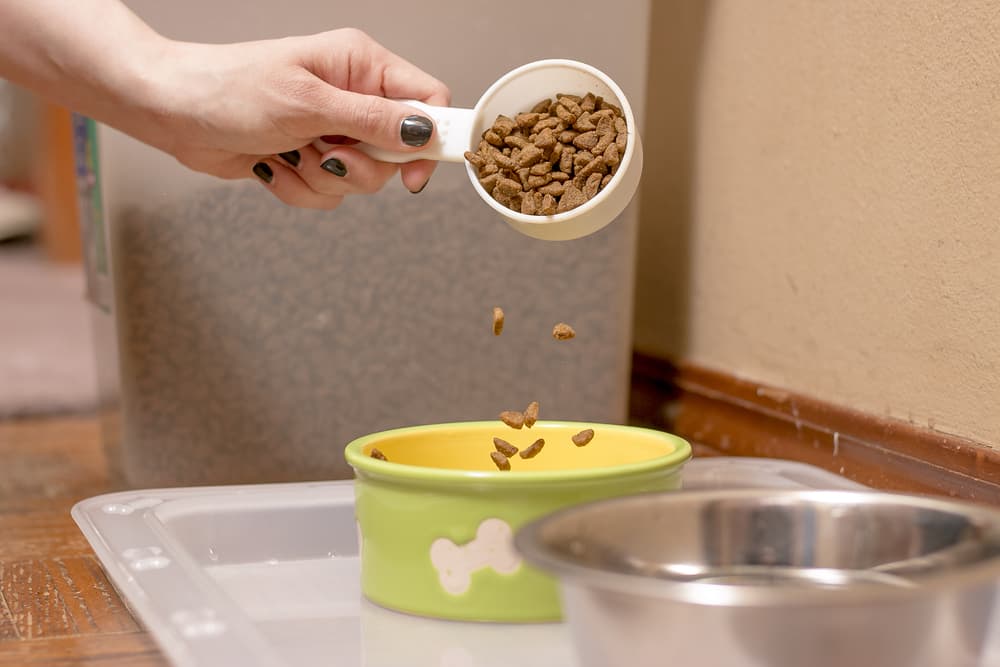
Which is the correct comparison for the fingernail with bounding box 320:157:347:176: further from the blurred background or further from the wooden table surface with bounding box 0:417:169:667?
the wooden table surface with bounding box 0:417:169:667

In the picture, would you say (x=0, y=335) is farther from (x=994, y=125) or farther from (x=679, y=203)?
(x=994, y=125)

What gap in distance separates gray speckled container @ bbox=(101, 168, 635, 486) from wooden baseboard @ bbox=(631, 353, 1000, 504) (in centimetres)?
10

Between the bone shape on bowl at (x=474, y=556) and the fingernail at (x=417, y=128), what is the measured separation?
0.29 m

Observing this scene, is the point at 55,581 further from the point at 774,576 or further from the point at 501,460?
the point at 774,576

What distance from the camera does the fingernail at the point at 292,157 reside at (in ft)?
2.78

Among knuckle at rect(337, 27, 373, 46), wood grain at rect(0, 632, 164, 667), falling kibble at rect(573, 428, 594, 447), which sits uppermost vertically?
knuckle at rect(337, 27, 373, 46)

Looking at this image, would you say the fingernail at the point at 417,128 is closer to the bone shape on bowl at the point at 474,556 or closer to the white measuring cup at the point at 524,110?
the white measuring cup at the point at 524,110

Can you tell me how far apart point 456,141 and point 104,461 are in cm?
54

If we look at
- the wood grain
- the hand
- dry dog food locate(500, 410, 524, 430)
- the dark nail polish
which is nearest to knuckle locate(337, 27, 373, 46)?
the hand

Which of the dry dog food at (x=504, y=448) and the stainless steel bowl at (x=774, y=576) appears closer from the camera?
the stainless steel bowl at (x=774, y=576)

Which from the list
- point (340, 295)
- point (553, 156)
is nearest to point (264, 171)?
point (340, 295)

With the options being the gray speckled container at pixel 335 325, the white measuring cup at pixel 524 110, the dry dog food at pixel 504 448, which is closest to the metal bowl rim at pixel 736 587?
the dry dog food at pixel 504 448

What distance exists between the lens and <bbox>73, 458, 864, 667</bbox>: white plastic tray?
1.73 ft

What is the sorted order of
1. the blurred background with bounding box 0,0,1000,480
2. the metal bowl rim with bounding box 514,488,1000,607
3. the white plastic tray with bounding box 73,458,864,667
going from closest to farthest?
the metal bowl rim with bounding box 514,488,1000,607 → the white plastic tray with bounding box 73,458,864,667 → the blurred background with bounding box 0,0,1000,480
